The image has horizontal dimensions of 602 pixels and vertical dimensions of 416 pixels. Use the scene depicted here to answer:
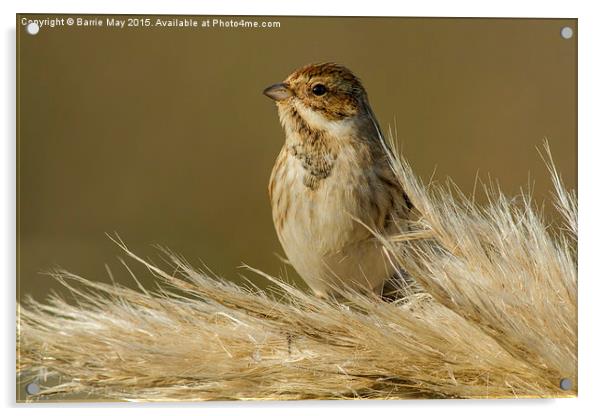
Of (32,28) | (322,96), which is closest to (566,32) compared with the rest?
(322,96)

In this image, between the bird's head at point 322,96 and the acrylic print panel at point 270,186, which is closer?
the acrylic print panel at point 270,186

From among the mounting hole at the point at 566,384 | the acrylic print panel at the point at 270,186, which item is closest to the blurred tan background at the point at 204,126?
the acrylic print panel at the point at 270,186

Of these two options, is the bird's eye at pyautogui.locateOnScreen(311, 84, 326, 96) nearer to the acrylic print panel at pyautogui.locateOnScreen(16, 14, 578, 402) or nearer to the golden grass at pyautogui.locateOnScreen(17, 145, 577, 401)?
the acrylic print panel at pyautogui.locateOnScreen(16, 14, 578, 402)

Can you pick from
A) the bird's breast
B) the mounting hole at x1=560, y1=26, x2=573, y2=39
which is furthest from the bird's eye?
the mounting hole at x1=560, y1=26, x2=573, y2=39

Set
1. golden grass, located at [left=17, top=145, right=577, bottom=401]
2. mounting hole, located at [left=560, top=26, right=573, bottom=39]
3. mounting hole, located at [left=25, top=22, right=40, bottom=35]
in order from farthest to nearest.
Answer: mounting hole, located at [left=560, top=26, right=573, bottom=39]
mounting hole, located at [left=25, top=22, right=40, bottom=35]
golden grass, located at [left=17, top=145, right=577, bottom=401]

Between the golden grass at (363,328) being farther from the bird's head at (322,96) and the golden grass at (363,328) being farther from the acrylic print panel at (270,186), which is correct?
the bird's head at (322,96)

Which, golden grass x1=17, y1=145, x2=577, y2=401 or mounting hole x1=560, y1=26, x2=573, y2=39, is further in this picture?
mounting hole x1=560, y1=26, x2=573, y2=39

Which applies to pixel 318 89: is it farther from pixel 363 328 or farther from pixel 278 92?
pixel 363 328

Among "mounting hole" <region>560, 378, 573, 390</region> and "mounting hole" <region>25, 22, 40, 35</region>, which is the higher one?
"mounting hole" <region>25, 22, 40, 35</region>

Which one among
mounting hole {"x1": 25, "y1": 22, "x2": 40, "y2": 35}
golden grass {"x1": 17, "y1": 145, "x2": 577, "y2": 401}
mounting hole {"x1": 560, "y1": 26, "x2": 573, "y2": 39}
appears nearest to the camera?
golden grass {"x1": 17, "y1": 145, "x2": 577, "y2": 401}
